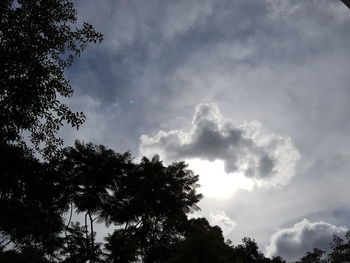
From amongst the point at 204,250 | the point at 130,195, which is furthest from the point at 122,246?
the point at 204,250

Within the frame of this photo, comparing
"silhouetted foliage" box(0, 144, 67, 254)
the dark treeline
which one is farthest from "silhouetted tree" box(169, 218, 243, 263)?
"silhouetted foliage" box(0, 144, 67, 254)

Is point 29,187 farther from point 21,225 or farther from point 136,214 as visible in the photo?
point 136,214

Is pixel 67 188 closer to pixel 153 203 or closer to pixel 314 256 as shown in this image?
pixel 153 203

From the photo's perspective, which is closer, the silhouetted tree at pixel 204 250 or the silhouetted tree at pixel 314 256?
the silhouetted tree at pixel 204 250

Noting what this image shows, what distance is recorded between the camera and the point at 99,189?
25.7 meters

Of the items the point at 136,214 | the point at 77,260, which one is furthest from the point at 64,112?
the point at 77,260

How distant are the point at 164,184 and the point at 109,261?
943cm

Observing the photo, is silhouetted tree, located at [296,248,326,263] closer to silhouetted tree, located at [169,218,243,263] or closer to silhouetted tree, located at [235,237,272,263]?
silhouetted tree, located at [235,237,272,263]

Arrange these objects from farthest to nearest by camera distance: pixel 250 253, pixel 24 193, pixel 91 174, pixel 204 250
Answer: pixel 250 253 < pixel 91 174 < pixel 204 250 < pixel 24 193

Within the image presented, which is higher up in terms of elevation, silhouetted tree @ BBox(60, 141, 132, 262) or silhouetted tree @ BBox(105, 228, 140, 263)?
silhouetted tree @ BBox(60, 141, 132, 262)

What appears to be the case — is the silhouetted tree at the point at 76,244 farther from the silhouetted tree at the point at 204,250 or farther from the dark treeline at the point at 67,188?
the silhouetted tree at the point at 204,250

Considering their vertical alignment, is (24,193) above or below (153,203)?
below

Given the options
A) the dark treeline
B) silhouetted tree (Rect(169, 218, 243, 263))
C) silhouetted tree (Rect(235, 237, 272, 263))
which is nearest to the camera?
the dark treeline

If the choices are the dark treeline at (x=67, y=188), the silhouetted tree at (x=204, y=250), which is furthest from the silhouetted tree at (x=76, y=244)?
the silhouetted tree at (x=204, y=250)
